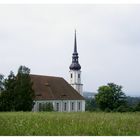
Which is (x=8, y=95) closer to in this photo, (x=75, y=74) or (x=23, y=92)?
(x=23, y=92)

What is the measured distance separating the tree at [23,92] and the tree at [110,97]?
1864cm

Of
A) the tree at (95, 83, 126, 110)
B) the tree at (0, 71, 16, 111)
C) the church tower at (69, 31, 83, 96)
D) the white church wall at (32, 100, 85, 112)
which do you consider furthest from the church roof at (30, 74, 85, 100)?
the tree at (0, 71, 16, 111)

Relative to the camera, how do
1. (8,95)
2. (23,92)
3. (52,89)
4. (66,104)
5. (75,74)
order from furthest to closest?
(75,74)
(66,104)
(52,89)
(23,92)
(8,95)

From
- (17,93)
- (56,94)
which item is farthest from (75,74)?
(17,93)

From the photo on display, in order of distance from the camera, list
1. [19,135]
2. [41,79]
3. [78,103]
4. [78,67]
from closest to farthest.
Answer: [19,135]
[41,79]
[78,103]
[78,67]

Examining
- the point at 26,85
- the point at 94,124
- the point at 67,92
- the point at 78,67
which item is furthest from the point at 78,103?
the point at 94,124

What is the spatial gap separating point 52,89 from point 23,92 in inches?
963

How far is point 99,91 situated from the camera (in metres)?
61.8

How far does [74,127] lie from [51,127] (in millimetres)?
557

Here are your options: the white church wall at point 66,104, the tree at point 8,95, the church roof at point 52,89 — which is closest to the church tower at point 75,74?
the white church wall at point 66,104

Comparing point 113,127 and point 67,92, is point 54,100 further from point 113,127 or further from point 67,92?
point 113,127

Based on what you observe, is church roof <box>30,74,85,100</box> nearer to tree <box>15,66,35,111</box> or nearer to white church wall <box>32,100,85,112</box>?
white church wall <box>32,100,85,112</box>

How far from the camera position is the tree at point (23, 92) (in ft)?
137

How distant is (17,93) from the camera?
1670 inches
